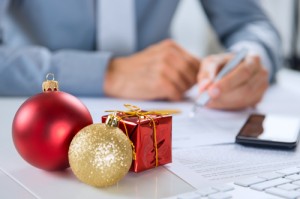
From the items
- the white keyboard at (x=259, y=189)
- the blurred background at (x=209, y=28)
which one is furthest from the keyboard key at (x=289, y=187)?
the blurred background at (x=209, y=28)

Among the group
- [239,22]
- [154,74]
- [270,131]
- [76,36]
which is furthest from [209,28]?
[270,131]

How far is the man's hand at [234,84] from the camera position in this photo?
768 mm

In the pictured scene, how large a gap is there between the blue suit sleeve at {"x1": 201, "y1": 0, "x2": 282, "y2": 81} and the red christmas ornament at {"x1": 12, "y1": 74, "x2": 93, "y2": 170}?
687 mm

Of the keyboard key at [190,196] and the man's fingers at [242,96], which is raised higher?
the man's fingers at [242,96]

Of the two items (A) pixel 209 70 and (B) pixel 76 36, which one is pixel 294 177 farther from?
(B) pixel 76 36

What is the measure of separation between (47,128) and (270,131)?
0.28 metres

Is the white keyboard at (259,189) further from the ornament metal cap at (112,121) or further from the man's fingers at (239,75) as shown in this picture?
the man's fingers at (239,75)

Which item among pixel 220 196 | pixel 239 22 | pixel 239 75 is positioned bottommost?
pixel 220 196

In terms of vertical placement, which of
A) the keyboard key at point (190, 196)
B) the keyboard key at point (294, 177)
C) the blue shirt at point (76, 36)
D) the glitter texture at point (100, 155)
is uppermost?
the blue shirt at point (76, 36)

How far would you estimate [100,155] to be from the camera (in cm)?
40

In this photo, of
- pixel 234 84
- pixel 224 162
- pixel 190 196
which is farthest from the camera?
pixel 234 84

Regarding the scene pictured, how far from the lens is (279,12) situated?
→ 1.50 metres

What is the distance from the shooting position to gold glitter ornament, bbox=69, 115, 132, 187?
0.40m

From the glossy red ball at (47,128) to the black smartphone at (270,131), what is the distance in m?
0.20
